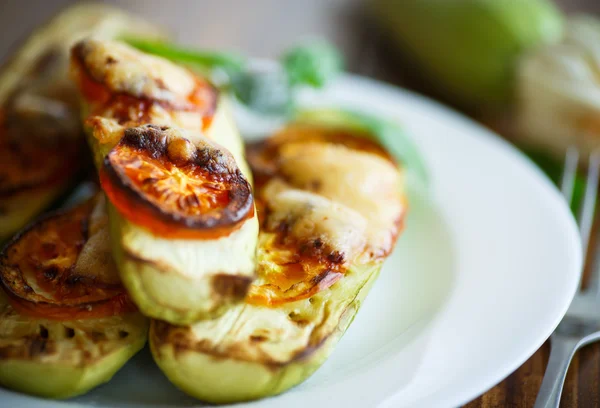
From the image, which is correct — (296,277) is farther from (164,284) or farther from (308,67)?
(308,67)

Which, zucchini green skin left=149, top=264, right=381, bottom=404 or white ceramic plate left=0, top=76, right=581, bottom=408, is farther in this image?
white ceramic plate left=0, top=76, right=581, bottom=408

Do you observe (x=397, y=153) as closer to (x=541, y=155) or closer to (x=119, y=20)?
(x=541, y=155)

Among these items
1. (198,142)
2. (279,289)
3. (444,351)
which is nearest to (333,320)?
(279,289)

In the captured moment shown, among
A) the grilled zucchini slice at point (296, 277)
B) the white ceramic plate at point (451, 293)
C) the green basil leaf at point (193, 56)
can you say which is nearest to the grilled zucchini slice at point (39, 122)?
the green basil leaf at point (193, 56)

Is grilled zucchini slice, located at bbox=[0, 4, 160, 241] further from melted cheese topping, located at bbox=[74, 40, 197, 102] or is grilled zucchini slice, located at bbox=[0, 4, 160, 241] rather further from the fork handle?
the fork handle

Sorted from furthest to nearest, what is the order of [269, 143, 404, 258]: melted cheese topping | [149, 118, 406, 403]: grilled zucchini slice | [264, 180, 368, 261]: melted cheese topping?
1. [269, 143, 404, 258]: melted cheese topping
2. [264, 180, 368, 261]: melted cheese topping
3. [149, 118, 406, 403]: grilled zucchini slice

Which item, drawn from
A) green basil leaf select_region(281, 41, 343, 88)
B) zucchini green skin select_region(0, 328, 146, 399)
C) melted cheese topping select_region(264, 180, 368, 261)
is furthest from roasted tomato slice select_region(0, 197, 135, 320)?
green basil leaf select_region(281, 41, 343, 88)
